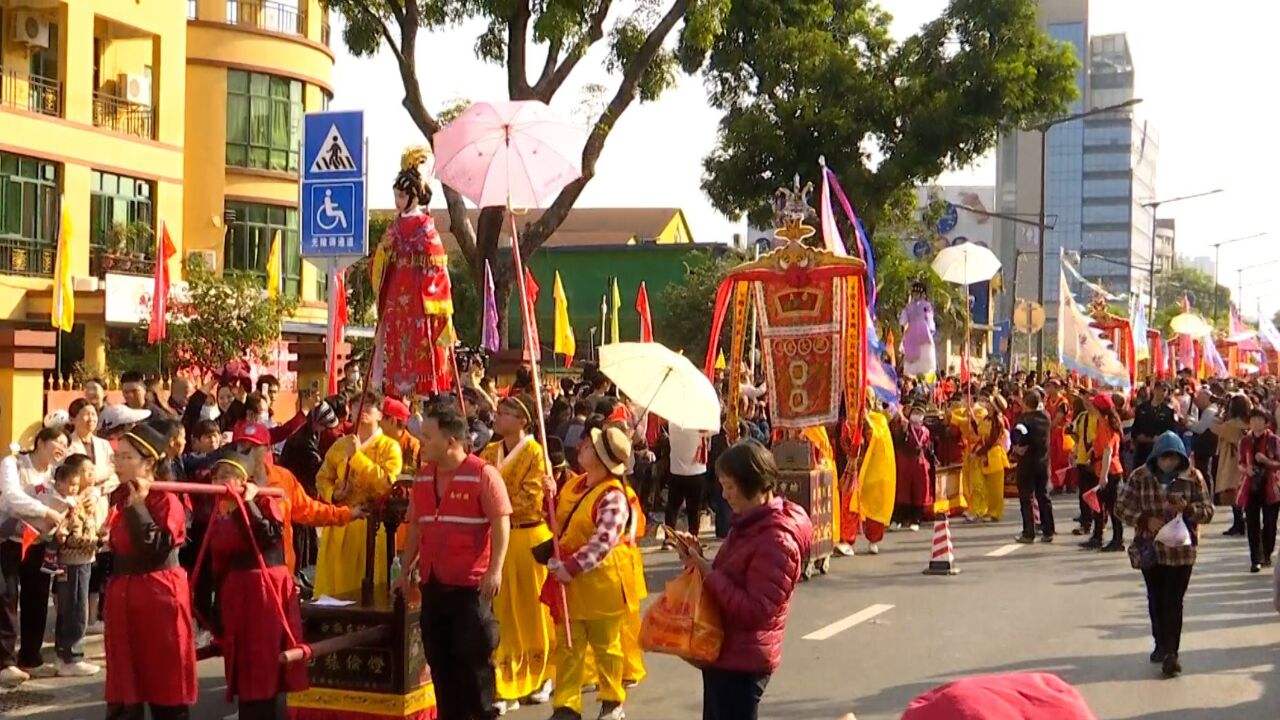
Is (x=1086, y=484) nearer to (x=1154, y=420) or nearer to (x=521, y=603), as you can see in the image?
(x=1154, y=420)

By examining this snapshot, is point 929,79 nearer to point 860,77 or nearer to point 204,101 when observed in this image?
point 860,77

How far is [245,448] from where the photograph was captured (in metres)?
8.00

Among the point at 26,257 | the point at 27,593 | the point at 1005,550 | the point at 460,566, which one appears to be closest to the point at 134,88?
the point at 26,257

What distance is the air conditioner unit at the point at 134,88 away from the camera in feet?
99.4

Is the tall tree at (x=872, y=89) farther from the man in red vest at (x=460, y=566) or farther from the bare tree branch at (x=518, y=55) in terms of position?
the man in red vest at (x=460, y=566)

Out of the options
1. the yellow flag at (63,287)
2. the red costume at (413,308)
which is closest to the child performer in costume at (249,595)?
the red costume at (413,308)

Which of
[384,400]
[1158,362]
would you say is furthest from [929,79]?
[384,400]

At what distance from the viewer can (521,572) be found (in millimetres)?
9039

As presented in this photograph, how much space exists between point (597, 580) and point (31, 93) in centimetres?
2345

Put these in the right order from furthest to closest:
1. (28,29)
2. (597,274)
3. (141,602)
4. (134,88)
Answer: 1. (597,274)
2. (134,88)
3. (28,29)
4. (141,602)

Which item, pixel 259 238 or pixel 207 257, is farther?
pixel 259 238

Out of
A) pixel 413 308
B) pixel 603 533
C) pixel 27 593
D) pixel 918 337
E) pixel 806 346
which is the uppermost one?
pixel 918 337

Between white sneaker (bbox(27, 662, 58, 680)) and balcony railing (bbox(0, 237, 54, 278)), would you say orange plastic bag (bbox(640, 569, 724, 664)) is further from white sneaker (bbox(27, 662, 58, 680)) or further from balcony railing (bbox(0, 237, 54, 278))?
balcony railing (bbox(0, 237, 54, 278))

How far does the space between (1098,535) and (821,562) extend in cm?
397
